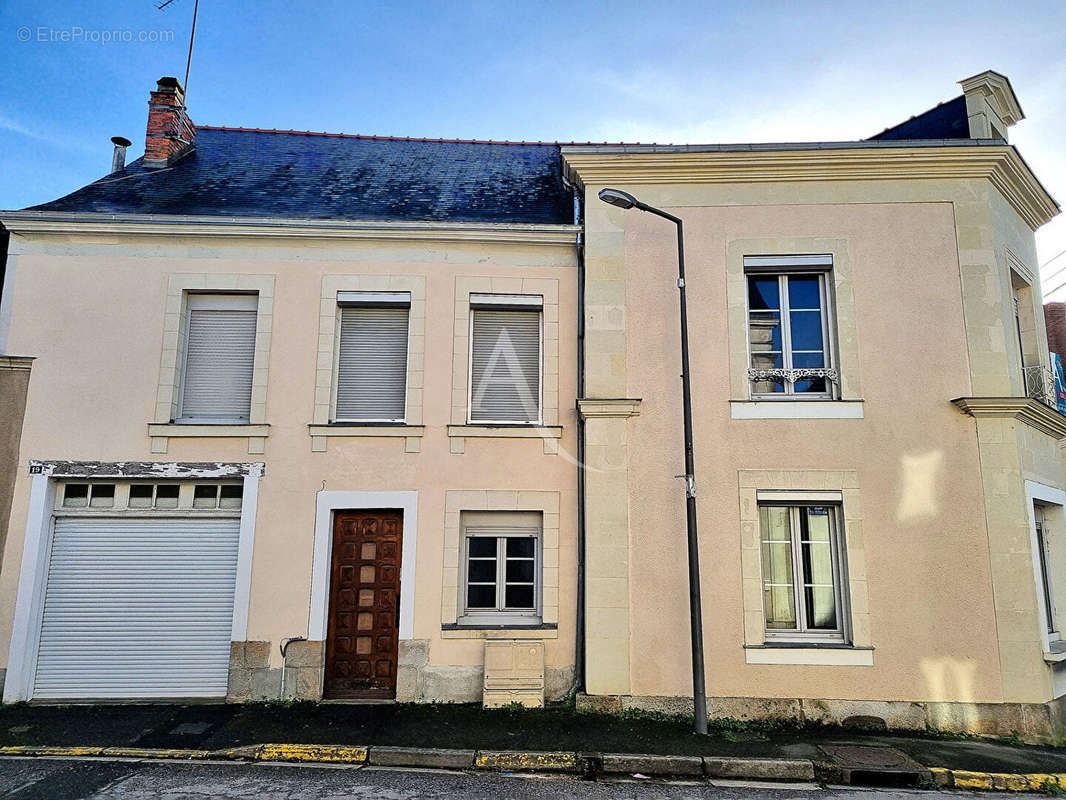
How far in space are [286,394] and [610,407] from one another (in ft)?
12.6

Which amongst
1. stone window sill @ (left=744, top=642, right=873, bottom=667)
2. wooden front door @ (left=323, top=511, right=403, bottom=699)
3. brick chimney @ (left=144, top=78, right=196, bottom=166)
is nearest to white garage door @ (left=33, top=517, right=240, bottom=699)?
wooden front door @ (left=323, top=511, right=403, bottom=699)

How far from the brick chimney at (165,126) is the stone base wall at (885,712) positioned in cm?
961

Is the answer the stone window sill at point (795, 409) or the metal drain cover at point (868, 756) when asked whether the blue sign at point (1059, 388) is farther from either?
the metal drain cover at point (868, 756)

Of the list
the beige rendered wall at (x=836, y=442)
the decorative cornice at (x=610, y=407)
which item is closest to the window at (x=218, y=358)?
the decorative cornice at (x=610, y=407)

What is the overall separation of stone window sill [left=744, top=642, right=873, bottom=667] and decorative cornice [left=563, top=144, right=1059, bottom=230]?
5.31 meters

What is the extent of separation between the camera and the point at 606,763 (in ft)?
19.7

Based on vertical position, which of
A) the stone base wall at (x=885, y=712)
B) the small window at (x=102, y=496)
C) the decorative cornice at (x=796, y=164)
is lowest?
the stone base wall at (x=885, y=712)

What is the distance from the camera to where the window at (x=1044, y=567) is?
7.89 metres

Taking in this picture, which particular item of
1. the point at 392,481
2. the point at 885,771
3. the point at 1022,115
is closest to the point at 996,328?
the point at 1022,115

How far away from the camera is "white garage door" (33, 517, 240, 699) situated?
25.2 feet

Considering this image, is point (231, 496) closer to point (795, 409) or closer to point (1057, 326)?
point (795, 409)

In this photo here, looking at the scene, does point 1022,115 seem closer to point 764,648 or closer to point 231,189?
point 764,648

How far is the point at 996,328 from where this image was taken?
25.3ft

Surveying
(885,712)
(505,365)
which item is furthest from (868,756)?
(505,365)
